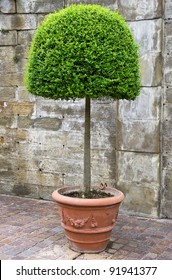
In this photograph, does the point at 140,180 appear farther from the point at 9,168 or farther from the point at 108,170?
the point at 9,168

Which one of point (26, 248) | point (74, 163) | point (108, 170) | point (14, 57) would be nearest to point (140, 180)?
point (108, 170)

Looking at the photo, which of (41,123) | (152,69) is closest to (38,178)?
(41,123)

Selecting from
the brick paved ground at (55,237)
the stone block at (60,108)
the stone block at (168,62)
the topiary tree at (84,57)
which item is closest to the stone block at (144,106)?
the stone block at (168,62)

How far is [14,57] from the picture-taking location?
19.3 ft

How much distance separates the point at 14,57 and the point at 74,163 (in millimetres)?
1930

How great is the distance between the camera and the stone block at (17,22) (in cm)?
572

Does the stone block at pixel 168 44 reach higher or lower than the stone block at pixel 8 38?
lower

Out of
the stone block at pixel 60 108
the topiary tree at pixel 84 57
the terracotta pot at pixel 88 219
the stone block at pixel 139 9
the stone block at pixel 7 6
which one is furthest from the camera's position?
the stone block at pixel 7 6

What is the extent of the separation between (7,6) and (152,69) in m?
2.61

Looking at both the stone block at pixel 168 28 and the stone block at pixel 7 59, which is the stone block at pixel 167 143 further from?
the stone block at pixel 7 59

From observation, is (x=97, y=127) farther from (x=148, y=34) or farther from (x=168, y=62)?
(x=148, y=34)

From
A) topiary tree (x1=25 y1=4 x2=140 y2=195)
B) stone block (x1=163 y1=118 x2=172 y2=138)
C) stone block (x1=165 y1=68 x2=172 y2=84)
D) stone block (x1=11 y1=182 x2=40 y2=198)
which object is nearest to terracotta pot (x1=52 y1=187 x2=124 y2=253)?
topiary tree (x1=25 y1=4 x2=140 y2=195)

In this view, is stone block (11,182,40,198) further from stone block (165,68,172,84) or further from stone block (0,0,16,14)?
stone block (0,0,16,14)

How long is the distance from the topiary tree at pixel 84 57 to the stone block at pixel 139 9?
4.16 ft
